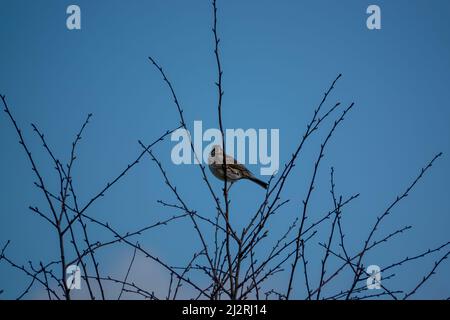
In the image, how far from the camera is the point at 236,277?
2920 millimetres

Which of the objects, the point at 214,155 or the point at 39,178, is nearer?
the point at 39,178

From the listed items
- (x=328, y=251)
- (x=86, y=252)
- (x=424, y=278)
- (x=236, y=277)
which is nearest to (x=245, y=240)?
(x=236, y=277)

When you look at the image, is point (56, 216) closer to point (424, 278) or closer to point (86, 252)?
point (86, 252)
